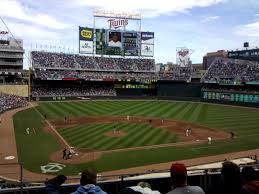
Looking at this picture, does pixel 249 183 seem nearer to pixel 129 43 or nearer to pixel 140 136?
pixel 140 136

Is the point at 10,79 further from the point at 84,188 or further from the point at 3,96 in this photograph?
the point at 84,188

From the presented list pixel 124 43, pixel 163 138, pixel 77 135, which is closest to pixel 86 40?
pixel 124 43

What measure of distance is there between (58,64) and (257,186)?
89.4m

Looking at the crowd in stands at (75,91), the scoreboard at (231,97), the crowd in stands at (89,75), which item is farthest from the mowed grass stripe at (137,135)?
the crowd in stands at (89,75)

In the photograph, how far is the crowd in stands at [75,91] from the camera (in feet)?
266

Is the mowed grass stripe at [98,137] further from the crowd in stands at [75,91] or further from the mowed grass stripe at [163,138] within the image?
the crowd in stands at [75,91]

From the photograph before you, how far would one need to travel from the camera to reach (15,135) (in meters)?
38.2

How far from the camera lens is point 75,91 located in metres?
85.2

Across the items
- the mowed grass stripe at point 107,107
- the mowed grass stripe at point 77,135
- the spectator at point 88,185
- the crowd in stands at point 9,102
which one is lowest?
the mowed grass stripe at point 77,135

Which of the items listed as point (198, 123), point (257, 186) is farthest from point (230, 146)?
point (257, 186)

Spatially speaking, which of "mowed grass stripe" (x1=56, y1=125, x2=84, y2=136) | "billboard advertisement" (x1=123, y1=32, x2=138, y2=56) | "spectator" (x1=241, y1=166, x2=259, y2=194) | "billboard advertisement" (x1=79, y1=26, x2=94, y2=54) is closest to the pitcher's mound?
"mowed grass stripe" (x1=56, y1=125, x2=84, y2=136)

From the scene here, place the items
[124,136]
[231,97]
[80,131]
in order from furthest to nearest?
[231,97] < [80,131] < [124,136]

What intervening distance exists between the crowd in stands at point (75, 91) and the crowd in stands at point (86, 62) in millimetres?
7597

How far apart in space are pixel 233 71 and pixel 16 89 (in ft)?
171
